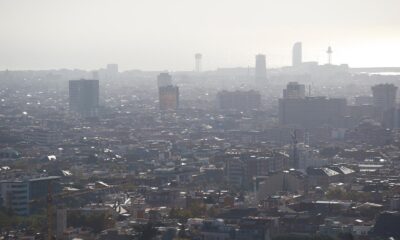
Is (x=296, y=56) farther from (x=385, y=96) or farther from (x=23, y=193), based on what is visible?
(x=23, y=193)

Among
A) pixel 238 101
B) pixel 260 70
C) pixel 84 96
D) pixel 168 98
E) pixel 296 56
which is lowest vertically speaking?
pixel 238 101

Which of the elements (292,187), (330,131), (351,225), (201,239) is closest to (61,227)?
(201,239)

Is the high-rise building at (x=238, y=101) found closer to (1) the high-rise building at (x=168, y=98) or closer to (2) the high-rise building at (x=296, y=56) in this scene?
(1) the high-rise building at (x=168, y=98)

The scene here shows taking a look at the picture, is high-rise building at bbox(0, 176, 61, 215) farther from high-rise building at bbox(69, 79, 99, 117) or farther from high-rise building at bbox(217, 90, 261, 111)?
high-rise building at bbox(217, 90, 261, 111)

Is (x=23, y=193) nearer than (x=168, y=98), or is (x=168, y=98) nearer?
(x=23, y=193)

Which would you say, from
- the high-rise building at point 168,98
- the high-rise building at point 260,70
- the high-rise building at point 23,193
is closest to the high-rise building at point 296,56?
the high-rise building at point 260,70

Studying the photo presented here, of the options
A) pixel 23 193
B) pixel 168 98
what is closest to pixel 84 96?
pixel 168 98
